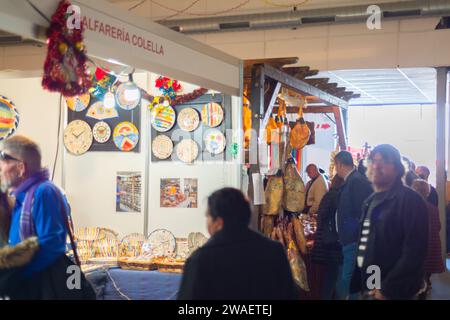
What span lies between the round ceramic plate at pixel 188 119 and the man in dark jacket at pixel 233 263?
3.68 meters

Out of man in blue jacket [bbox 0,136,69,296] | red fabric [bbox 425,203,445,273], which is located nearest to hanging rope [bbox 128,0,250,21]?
red fabric [bbox 425,203,445,273]

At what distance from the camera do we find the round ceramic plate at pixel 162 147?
6.47m

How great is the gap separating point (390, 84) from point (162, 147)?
6313mm

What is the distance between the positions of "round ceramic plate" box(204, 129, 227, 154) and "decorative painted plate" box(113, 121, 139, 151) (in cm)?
84

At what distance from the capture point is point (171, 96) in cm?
641

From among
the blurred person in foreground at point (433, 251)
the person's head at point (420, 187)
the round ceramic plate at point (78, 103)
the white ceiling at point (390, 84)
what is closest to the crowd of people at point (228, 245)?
the blurred person in foreground at point (433, 251)

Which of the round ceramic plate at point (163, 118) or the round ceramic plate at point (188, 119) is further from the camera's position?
the round ceramic plate at point (163, 118)

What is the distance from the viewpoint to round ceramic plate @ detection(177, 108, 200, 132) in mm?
6359

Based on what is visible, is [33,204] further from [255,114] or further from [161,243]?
[161,243]

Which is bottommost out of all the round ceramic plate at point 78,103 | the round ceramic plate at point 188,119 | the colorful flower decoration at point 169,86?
the round ceramic plate at point 188,119

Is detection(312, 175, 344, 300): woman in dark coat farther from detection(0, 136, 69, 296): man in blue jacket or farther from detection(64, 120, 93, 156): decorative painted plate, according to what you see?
detection(0, 136, 69, 296): man in blue jacket

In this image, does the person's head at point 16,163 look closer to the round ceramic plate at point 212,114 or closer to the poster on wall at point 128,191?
the round ceramic plate at point 212,114

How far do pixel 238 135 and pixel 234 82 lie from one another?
49 centimetres
